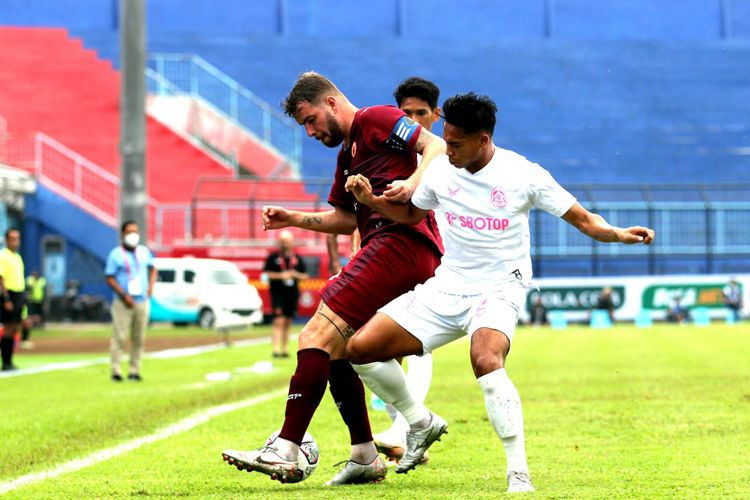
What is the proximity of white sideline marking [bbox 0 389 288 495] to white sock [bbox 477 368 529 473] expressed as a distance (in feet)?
8.36

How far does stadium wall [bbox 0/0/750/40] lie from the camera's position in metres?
55.2

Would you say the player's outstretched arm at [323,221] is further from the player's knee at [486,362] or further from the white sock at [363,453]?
the player's knee at [486,362]

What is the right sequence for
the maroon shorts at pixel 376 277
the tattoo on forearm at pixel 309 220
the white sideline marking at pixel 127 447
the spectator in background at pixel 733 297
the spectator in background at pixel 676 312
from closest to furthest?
the maroon shorts at pixel 376 277 < the white sideline marking at pixel 127 447 < the tattoo on forearm at pixel 309 220 < the spectator in background at pixel 733 297 < the spectator in background at pixel 676 312

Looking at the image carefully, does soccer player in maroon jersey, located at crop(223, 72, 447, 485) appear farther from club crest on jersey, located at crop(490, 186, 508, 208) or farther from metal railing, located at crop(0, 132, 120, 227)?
metal railing, located at crop(0, 132, 120, 227)

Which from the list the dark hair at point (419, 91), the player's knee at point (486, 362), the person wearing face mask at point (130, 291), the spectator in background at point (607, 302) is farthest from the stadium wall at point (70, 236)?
the player's knee at point (486, 362)

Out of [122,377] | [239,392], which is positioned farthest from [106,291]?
[239,392]

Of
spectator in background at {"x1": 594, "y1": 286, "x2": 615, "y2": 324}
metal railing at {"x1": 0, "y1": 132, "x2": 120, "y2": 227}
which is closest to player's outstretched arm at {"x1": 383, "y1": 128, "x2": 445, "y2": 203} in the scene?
spectator in background at {"x1": 594, "y1": 286, "x2": 615, "y2": 324}

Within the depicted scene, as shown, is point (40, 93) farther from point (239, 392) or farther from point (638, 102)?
point (239, 392)

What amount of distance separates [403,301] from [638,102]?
45.4m

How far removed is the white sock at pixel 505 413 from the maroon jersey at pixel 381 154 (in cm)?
109

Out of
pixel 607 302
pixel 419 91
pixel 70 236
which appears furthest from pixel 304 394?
pixel 70 236

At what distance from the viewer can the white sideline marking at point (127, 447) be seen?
738 cm

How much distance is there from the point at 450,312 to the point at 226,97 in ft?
131

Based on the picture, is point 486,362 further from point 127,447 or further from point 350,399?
point 127,447
